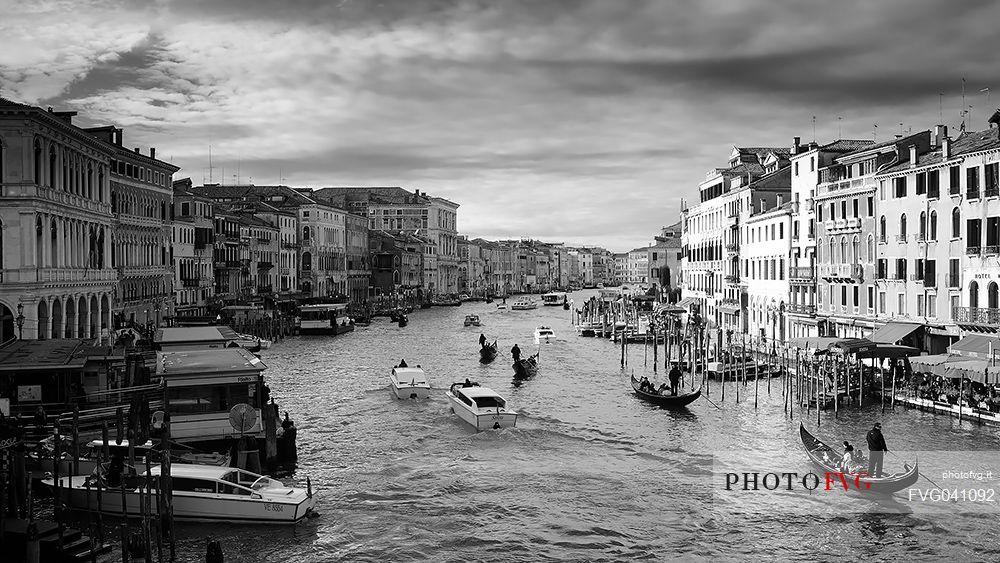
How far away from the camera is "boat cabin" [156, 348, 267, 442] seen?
57.9 feet

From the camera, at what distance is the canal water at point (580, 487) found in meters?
13.7

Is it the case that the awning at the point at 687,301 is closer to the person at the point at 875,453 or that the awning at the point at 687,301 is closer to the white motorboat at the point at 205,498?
the person at the point at 875,453

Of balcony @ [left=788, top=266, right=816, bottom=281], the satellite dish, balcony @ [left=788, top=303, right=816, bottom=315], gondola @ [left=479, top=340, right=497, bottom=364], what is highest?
balcony @ [left=788, top=266, right=816, bottom=281]

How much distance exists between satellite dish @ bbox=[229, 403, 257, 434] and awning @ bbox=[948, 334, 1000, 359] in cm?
1717

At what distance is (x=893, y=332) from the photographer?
28.5 meters

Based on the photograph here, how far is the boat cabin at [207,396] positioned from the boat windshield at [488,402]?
554 centimetres

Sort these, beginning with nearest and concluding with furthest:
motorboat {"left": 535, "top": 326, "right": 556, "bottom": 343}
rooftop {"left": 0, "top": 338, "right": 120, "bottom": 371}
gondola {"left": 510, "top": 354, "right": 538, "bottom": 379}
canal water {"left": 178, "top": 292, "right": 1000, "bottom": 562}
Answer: canal water {"left": 178, "top": 292, "right": 1000, "bottom": 562}, rooftop {"left": 0, "top": 338, "right": 120, "bottom": 371}, gondola {"left": 510, "top": 354, "right": 538, "bottom": 379}, motorboat {"left": 535, "top": 326, "right": 556, "bottom": 343}

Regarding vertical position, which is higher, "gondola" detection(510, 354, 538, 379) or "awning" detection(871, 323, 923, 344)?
"awning" detection(871, 323, 923, 344)

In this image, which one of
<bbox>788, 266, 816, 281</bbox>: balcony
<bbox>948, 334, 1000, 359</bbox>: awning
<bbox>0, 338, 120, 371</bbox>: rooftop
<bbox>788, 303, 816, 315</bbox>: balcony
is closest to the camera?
<bbox>0, 338, 120, 371</bbox>: rooftop

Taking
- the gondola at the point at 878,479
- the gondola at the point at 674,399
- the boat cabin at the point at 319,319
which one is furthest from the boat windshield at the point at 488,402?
the boat cabin at the point at 319,319

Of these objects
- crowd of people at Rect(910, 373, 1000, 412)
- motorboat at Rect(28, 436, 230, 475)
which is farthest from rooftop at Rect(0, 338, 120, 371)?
crowd of people at Rect(910, 373, 1000, 412)

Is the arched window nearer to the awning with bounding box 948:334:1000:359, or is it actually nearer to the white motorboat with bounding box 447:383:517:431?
the white motorboat with bounding box 447:383:517:431

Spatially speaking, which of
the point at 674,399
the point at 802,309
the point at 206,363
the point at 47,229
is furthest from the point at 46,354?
the point at 802,309

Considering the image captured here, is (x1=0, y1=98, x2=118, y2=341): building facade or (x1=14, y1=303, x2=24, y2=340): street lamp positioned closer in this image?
(x1=14, y1=303, x2=24, y2=340): street lamp
